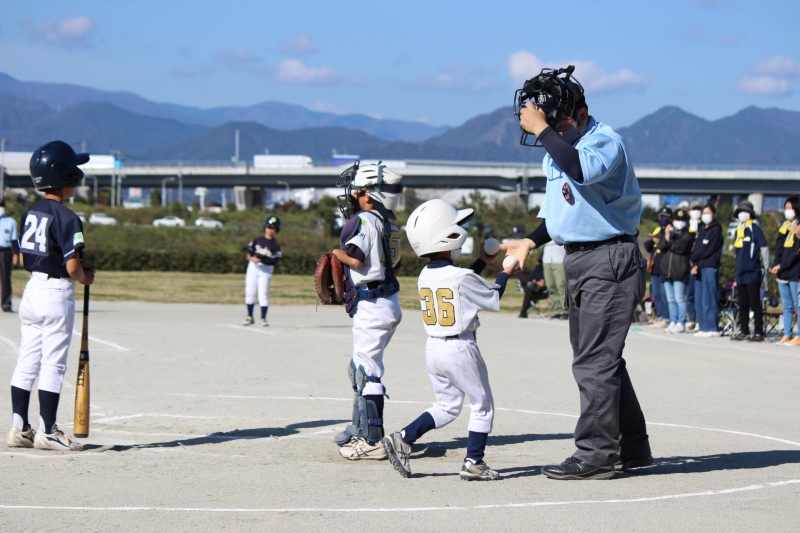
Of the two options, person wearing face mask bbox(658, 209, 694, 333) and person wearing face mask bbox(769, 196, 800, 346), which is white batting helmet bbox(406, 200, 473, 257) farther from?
person wearing face mask bbox(658, 209, 694, 333)

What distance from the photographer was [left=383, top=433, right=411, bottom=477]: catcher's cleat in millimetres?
6018

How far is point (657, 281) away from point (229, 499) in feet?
50.2

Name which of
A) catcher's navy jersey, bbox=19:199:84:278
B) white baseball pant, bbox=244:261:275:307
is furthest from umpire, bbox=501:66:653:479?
white baseball pant, bbox=244:261:275:307

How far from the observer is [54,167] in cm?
687

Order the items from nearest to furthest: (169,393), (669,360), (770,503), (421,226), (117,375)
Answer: (770,503) < (421,226) < (169,393) < (117,375) < (669,360)

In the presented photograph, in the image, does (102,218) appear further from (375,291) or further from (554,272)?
(375,291)

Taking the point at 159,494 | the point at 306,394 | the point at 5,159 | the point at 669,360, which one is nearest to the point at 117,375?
the point at 306,394

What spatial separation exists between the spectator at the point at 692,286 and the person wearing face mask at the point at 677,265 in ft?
0.72

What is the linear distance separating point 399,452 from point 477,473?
57 centimetres

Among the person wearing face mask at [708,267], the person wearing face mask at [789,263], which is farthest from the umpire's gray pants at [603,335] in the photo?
the person wearing face mask at [708,267]

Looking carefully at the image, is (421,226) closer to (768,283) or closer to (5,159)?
(768,283)

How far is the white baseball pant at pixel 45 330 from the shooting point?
668 centimetres

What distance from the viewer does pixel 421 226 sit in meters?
6.10

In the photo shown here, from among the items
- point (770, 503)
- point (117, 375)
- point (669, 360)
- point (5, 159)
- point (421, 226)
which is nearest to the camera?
point (770, 503)
